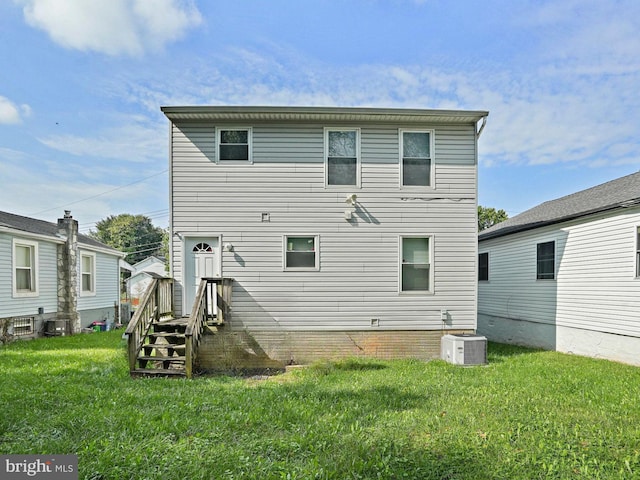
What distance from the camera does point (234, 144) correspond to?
7863 millimetres

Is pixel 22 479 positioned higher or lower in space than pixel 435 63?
lower

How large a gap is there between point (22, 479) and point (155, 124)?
9.11m

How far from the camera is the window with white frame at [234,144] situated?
25.7 ft

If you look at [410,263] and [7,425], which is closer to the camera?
[7,425]

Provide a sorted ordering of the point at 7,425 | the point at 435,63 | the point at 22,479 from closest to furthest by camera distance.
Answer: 1. the point at 22,479
2. the point at 7,425
3. the point at 435,63

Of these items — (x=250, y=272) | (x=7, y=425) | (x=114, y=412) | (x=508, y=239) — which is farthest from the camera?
(x=508, y=239)

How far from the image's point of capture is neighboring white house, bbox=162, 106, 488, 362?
768cm

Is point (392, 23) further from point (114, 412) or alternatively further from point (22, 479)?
point (22, 479)

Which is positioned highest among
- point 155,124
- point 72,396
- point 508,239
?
point 155,124

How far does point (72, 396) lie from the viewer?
4.68 metres

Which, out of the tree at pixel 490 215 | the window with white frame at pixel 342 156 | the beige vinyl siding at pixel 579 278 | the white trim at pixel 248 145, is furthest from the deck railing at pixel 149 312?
the tree at pixel 490 215

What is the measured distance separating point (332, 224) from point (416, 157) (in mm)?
2626

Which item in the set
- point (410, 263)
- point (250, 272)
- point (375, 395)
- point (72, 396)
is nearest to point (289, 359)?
point (250, 272)

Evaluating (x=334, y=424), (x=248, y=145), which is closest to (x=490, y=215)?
(x=248, y=145)
